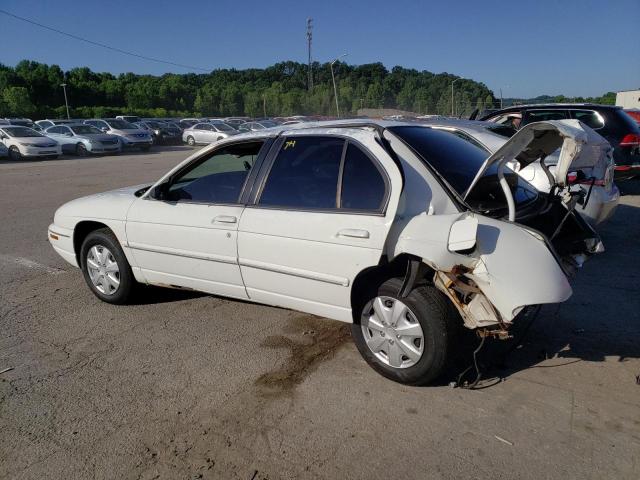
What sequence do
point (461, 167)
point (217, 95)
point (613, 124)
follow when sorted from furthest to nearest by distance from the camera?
point (217, 95) → point (613, 124) → point (461, 167)

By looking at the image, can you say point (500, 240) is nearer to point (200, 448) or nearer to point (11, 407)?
point (200, 448)

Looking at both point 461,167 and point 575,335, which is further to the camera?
point 575,335

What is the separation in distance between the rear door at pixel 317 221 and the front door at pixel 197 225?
0.64 ft

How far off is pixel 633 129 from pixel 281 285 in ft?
25.5

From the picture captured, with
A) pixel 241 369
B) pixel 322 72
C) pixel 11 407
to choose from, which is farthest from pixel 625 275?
pixel 322 72

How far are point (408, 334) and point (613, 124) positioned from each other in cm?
757

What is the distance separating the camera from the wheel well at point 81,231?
4.96 metres

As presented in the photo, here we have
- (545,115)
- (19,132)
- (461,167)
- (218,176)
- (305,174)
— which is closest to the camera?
(461,167)

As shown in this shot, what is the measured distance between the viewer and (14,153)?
2275 cm

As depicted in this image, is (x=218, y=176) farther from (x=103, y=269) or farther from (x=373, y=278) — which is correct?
(x=373, y=278)

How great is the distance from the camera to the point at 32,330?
4367 millimetres

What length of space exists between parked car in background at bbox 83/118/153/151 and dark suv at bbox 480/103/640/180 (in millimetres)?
22037

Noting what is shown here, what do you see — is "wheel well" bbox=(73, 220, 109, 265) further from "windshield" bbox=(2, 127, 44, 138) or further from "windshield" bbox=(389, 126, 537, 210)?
"windshield" bbox=(2, 127, 44, 138)

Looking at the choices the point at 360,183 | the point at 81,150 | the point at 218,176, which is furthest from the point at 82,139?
the point at 360,183
